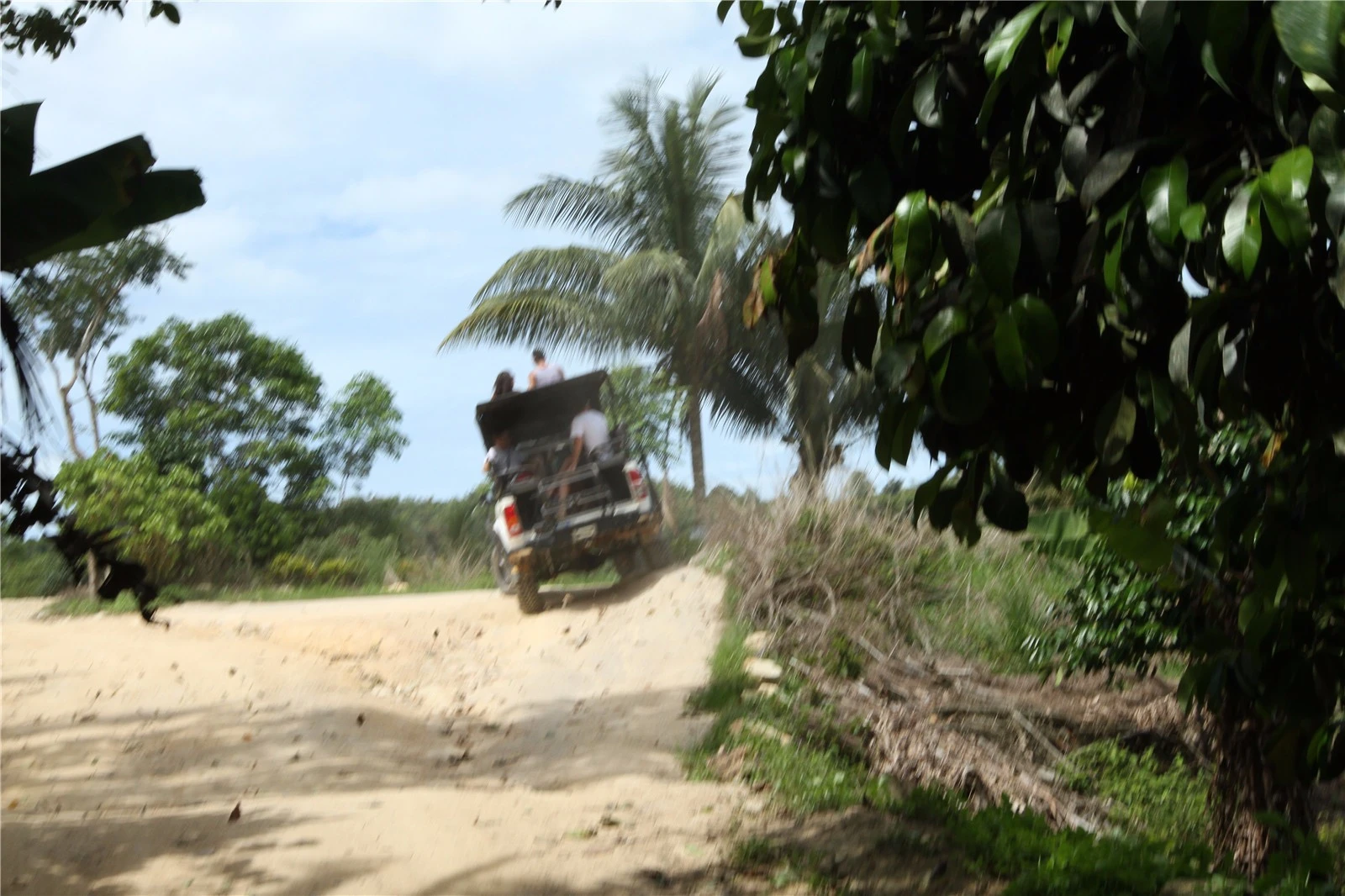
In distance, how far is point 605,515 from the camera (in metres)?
13.9

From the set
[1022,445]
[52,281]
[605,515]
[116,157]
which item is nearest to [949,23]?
[1022,445]

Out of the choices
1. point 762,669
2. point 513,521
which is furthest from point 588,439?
point 762,669

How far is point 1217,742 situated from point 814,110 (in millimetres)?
5329

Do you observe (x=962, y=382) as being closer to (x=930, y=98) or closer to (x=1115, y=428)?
(x=1115, y=428)

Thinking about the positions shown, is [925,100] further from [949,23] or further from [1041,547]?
[1041,547]

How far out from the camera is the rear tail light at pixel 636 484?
14297 millimetres

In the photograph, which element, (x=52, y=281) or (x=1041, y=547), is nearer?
(x=52, y=281)

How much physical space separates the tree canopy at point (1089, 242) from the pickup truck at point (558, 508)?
10825 mm

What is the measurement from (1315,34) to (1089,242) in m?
0.62

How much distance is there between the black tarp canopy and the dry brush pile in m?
3.21

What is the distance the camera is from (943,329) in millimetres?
2275

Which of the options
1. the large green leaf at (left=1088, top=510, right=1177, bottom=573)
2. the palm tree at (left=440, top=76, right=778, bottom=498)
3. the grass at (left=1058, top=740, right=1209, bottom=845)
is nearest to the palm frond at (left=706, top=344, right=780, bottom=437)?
the palm tree at (left=440, top=76, right=778, bottom=498)

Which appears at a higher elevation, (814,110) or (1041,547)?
(814,110)

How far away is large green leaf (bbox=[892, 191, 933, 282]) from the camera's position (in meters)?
2.42
